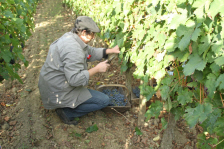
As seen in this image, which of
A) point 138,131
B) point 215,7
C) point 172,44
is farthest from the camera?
point 138,131

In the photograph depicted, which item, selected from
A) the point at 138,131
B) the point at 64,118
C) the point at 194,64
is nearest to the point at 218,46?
the point at 194,64

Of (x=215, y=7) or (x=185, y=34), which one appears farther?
(x=185, y=34)

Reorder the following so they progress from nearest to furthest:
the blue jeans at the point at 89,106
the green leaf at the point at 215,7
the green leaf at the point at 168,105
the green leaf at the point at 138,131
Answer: the green leaf at the point at 215,7
the green leaf at the point at 168,105
the green leaf at the point at 138,131
the blue jeans at the point at 89,106

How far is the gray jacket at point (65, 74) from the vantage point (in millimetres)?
2442

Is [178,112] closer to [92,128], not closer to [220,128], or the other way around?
[220,128]

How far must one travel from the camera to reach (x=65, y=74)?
2492 millimetres

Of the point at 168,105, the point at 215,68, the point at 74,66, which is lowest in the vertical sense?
the point at 168,105

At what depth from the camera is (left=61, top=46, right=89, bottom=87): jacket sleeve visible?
2416 mm

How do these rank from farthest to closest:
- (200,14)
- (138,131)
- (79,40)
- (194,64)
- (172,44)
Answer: (138,131), (79,40), (172,44), (194,64), (200,14)

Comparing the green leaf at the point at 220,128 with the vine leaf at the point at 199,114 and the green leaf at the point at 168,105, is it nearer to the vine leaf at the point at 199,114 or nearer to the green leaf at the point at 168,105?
the vine leaf at the point at 199,114

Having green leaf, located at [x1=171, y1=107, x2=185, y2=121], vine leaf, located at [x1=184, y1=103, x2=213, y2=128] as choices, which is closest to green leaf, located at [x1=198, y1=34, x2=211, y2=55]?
vine leaf, located at [x1=184, y1=103, x2=213, y2=128]

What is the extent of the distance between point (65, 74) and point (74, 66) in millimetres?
175

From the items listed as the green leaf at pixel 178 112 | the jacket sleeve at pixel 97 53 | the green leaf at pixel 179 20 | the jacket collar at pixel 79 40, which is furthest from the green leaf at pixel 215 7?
the jacket sleeve at pixel 97 53

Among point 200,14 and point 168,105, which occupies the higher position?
point 200,14
